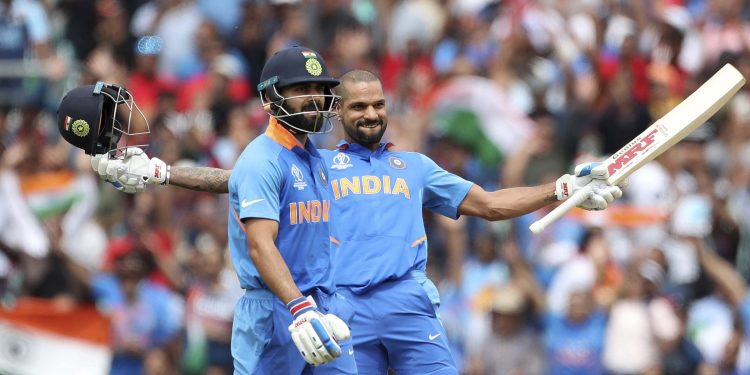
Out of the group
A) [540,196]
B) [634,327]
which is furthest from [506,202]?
[634,327]

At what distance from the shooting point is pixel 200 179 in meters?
8.55

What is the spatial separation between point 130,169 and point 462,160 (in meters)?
6.36

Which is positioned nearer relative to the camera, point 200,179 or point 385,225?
point 200,179

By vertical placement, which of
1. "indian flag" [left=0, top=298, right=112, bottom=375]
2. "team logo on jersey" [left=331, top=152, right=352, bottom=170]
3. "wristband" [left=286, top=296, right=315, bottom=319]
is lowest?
"indian flag" [left=0, top=298, right=112, bottom=375]

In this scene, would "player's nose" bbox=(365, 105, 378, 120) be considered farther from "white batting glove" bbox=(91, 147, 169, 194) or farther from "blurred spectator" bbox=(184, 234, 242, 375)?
"blurred spectator" bbox=(184, 234, 242, 375)

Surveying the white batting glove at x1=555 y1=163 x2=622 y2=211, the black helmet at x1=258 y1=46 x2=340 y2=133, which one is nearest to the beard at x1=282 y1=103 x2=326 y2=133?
the black helmet at x1=258 y1=46 x2=340 y2=133

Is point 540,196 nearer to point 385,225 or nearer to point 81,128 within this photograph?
point 385,225

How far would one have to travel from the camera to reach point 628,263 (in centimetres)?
1310

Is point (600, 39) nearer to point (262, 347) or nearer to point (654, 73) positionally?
point (654, 73)

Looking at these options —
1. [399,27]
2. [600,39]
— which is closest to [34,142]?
[399,27]

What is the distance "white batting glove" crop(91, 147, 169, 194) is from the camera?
27.4ft

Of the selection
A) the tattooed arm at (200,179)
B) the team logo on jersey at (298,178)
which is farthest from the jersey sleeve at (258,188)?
the tattooed arm at (200,179)

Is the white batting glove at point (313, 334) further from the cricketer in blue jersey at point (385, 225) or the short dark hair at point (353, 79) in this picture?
the short dark hair at point (353, 79)

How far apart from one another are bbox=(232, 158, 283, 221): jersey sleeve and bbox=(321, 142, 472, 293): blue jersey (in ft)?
3.98
